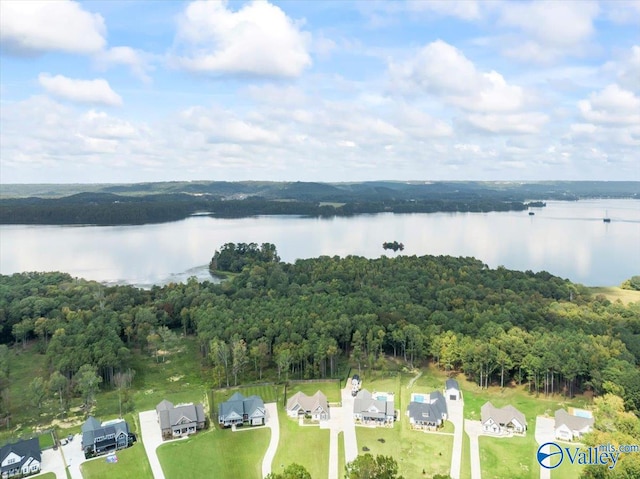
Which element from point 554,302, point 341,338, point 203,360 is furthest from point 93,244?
point 554,302

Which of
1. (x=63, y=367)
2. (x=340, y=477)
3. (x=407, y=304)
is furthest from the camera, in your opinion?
(x=407, y=304)

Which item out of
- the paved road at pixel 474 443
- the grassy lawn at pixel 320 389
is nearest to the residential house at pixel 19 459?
the grassy lawn at pixel 320 389

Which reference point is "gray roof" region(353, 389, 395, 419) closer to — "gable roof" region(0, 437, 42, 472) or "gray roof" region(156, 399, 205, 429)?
"gray roof" region(156, 399, 205, 429)

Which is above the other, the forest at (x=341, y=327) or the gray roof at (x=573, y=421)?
the forest at (x=341, y=327)

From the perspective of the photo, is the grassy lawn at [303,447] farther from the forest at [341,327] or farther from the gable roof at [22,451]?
the gable roof at [22,451]

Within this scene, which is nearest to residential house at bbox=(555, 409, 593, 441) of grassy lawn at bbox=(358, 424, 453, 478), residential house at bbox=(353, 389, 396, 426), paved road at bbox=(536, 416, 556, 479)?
paved road at bbox=(536, 416, 556, 479)

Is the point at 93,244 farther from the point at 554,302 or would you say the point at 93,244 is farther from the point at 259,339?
the point at 554,302
